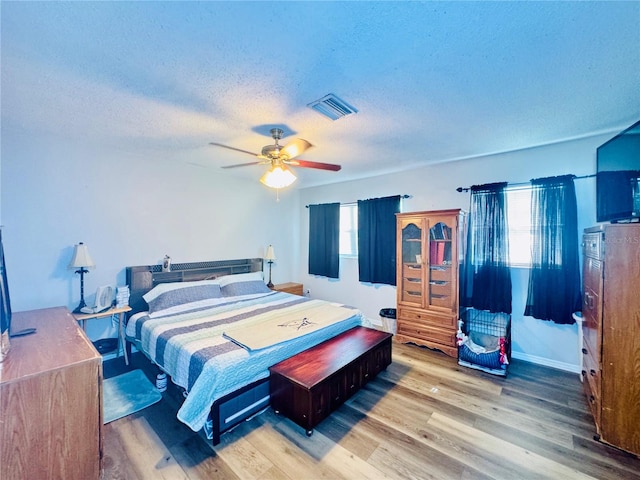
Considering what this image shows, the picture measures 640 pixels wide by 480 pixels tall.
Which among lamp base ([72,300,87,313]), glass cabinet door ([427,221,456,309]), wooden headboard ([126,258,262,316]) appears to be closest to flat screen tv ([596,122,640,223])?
glass cabinet door ([427,221,456,309])

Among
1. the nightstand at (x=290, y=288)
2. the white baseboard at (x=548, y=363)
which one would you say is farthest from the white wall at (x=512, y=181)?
the nightstand at (x=290, y=288)

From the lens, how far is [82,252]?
2846 mm

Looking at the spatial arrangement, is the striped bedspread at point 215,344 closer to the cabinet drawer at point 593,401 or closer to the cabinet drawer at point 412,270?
the cabinet drawer at point 412,270

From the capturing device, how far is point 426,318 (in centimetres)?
344

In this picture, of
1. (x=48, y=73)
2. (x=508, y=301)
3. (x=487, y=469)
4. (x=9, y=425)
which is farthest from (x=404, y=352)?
(x=48, y=73)

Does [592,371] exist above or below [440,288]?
below

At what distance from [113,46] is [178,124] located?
3.36ft

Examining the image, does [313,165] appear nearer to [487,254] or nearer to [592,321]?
[487,254]

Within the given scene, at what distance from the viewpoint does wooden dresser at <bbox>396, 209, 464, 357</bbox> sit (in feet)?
10.6

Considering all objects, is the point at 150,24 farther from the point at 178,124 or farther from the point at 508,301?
the point at 508,301

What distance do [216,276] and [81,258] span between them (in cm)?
165

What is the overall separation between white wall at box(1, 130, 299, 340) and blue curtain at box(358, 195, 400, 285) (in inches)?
80.7

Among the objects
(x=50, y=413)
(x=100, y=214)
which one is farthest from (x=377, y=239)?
(x=50, y=413)

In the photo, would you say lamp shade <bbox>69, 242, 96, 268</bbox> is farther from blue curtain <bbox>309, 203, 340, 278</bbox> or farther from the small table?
blue curtain <bbox>309, 203, 340, 278</bbox>
